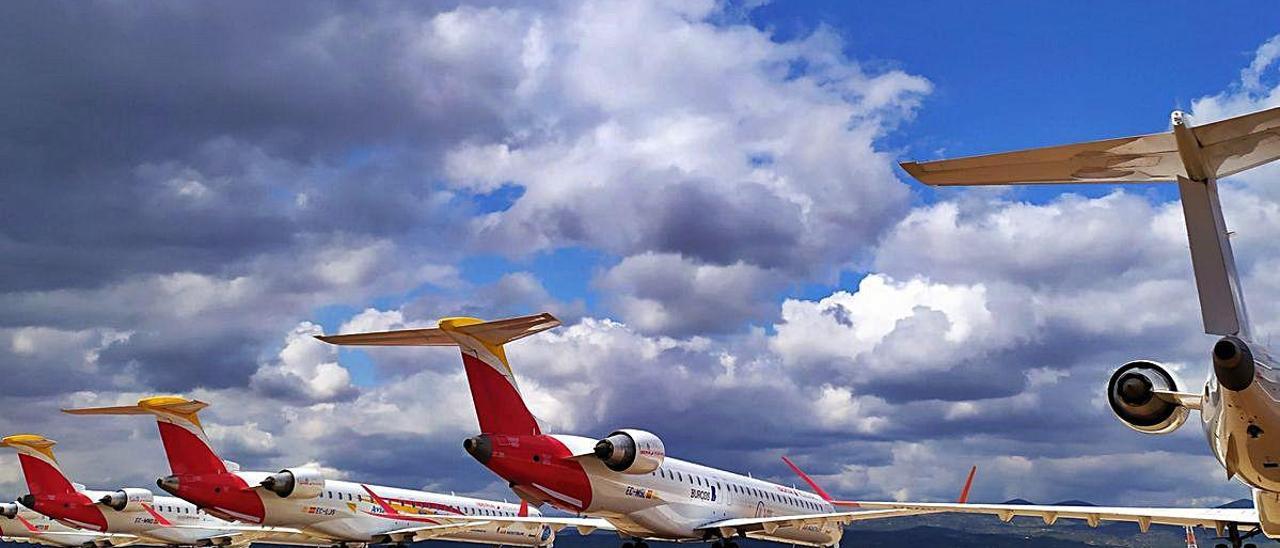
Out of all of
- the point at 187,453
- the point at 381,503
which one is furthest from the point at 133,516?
the point at 381,503

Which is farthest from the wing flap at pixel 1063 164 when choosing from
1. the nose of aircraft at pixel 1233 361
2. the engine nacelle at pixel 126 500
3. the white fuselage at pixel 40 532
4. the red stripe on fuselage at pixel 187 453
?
the white fuselage at pixel 40 532

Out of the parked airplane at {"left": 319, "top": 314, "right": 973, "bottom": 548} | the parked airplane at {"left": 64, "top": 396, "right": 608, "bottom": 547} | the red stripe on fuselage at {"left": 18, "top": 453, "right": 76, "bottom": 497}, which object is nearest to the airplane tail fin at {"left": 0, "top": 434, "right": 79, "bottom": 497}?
the red stripe on fuselage at {"left": 18, "top": 453, "right": 76, "bottom": 497}

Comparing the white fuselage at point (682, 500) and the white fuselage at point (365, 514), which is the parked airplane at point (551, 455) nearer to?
the white fuselage at point (682, 500)

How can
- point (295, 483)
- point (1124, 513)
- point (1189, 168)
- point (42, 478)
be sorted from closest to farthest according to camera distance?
point (1189, 168) < point (1124, 513) < point (295, 483) < point (42, 478)

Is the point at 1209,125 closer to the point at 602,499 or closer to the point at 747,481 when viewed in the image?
the point at 602,499

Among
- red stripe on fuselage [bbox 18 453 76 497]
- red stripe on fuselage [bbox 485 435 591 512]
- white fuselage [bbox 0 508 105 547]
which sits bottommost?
red stripe on fuselage [bbox 485 435 591 512]

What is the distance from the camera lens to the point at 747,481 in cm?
3234

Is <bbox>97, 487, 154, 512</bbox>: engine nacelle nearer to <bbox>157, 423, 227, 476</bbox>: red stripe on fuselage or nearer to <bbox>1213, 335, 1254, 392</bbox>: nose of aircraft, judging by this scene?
<bbox>157, 423, 227, 476</bbox>: red stripe on fuselage

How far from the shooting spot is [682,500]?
28312 mm

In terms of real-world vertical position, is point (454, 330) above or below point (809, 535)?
above

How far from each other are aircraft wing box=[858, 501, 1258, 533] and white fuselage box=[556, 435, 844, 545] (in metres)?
7.48

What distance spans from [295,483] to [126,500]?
40.5 ft

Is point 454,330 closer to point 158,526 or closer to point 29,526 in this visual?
point 158,526

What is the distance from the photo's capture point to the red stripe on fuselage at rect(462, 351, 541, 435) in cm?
2417
